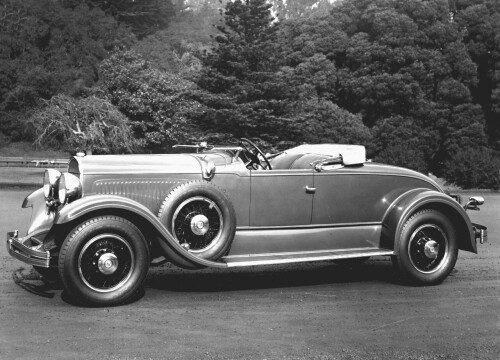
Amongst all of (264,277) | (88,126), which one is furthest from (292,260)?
(88,126)

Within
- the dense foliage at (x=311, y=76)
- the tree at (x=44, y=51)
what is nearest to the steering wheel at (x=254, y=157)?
the dense foliage at (x=311, y=76)

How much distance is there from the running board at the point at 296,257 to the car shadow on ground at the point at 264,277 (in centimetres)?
43

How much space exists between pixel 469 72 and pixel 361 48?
684 centimetres

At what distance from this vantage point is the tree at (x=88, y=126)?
3155cm

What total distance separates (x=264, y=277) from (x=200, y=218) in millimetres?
1479

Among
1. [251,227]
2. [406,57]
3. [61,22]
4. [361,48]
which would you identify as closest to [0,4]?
[61,22]

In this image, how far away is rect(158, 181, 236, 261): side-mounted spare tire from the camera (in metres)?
6.42

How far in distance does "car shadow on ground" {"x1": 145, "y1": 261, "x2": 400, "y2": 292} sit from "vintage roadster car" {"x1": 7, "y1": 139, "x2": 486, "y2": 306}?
1.56 ft

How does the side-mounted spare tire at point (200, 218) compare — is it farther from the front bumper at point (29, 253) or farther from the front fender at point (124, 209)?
the front bumper at point (29, 253)

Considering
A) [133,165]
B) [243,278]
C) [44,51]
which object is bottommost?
[243,278]

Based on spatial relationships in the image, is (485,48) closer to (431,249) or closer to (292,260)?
(431,249)

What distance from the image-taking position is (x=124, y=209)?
19.8ft

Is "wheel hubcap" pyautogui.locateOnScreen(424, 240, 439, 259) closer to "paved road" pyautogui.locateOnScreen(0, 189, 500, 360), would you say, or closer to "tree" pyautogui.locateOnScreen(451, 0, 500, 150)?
"paved road" pyautogui.locateOnScreen(0, 189, 500, 360)

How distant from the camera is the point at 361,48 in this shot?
1630 inches
